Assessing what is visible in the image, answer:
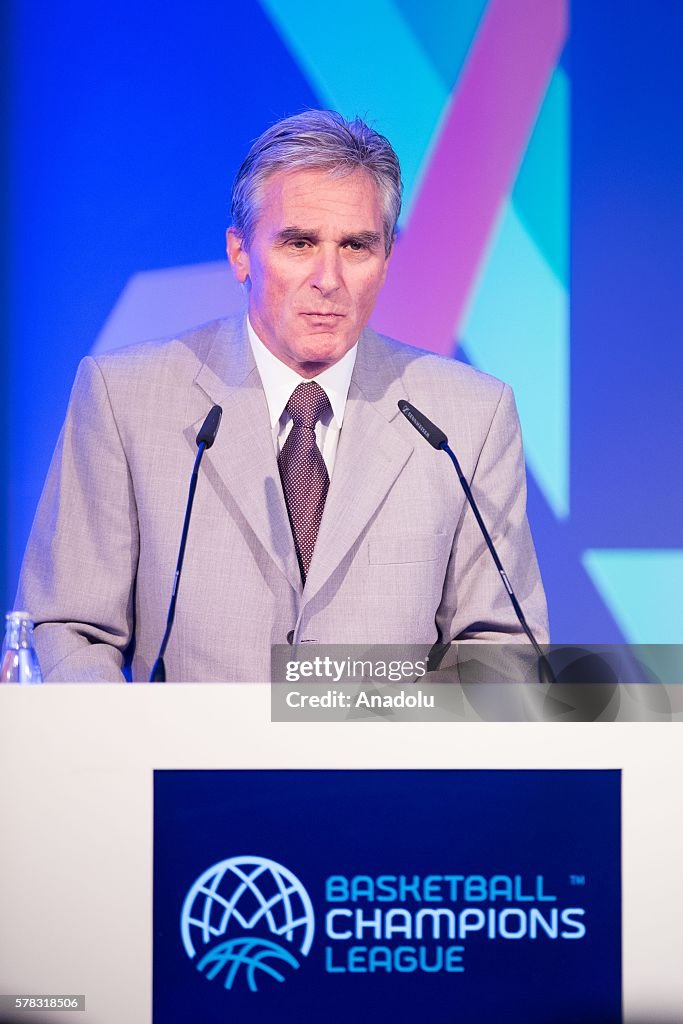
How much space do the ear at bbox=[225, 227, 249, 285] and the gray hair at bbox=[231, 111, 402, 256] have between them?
0.04 feet

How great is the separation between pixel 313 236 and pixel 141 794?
1.21m

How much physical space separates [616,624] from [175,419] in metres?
1.08

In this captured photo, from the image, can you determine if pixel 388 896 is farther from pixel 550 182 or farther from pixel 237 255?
pixel 550 182

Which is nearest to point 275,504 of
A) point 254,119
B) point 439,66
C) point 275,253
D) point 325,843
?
point 275,253

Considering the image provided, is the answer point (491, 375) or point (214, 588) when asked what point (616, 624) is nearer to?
point (491, 375)

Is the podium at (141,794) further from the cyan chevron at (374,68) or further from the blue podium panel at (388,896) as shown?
the cyan chevron at (374,68)

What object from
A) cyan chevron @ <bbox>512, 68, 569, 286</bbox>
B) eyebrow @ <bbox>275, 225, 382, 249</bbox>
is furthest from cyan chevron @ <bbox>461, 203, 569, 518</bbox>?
eyebrow @ <bbox>275, 225, 382, 249</bbox>

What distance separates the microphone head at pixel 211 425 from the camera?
2208 mm

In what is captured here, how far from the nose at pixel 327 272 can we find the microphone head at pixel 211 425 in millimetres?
374

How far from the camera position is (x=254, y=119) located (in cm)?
256

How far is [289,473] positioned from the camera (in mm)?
2400

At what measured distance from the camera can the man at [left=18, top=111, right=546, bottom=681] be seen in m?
2.33

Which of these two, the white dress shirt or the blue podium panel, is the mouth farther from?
the blue podium panel

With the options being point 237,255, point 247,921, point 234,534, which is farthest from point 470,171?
point 247,921
